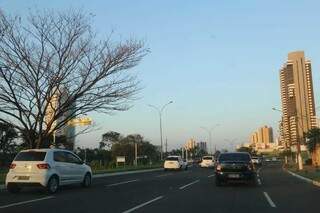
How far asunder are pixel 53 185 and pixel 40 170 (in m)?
0.95

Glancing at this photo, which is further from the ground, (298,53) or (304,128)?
(298,53)

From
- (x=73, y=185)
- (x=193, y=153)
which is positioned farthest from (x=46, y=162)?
(x=193, y=153)

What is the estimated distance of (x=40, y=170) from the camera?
21547 millimetres

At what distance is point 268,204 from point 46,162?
30.4ft

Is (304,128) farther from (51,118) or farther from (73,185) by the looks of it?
(73,185)

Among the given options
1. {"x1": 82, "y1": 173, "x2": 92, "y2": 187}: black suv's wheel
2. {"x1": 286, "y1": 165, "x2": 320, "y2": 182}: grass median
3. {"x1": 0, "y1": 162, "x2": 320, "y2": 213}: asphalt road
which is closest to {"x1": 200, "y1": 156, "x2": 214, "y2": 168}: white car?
{"x1": 286, "y1": 165, "x2": 320, "y2": 182}: grass median

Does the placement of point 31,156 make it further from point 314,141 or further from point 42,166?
point 314,141

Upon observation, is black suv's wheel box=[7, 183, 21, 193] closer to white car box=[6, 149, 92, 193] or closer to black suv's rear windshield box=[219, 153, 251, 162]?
white car box=[6, 149, 92, 193]

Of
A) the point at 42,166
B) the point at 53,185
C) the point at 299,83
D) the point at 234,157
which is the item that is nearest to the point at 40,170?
the point at 42,166

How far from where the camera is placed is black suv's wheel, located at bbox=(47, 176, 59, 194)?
856 inches

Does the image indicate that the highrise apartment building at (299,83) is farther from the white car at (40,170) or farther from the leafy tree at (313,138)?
the white car at (40,170)

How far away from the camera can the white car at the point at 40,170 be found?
21.6m

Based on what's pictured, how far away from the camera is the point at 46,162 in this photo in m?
21.8

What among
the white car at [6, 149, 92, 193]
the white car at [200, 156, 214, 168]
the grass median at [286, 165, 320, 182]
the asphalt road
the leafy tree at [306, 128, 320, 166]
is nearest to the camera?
the asphalt road
